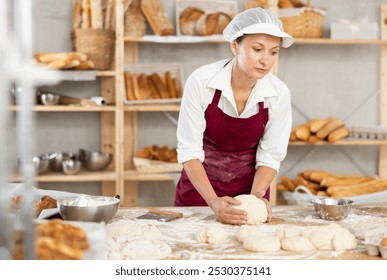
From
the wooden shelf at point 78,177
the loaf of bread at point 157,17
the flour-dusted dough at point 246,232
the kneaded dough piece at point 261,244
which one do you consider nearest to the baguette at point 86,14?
the loaf of bread at point 157,17

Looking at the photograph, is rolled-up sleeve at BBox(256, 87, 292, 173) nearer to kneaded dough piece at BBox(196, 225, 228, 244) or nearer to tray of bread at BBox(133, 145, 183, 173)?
kneaded dough piece at BBox(196, 225, 228, 244)

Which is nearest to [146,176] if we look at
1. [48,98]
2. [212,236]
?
[48,98]

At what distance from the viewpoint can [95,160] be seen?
12.0ft

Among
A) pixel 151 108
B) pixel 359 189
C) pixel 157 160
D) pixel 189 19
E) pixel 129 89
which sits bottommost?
pixel 359 189

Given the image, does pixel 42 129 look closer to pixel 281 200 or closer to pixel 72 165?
pixel 72 165

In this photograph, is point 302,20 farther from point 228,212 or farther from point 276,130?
point 228,212

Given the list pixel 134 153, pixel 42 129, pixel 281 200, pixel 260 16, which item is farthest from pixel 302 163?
pixel 260 16

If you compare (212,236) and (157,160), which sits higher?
(212,236)

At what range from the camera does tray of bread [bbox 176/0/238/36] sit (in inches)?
143

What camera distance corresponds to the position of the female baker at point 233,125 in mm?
2164

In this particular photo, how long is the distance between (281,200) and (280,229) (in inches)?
87.4

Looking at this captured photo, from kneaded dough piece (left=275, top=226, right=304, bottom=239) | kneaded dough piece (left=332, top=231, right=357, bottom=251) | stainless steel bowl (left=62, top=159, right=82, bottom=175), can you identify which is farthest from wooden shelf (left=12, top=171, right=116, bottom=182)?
kneaded dough piece (left=332, top=231, right=357, bottom=251)

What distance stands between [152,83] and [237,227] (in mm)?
2073

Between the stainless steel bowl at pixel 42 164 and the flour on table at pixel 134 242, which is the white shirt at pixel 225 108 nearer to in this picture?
the flour on table at pixel 134 242
